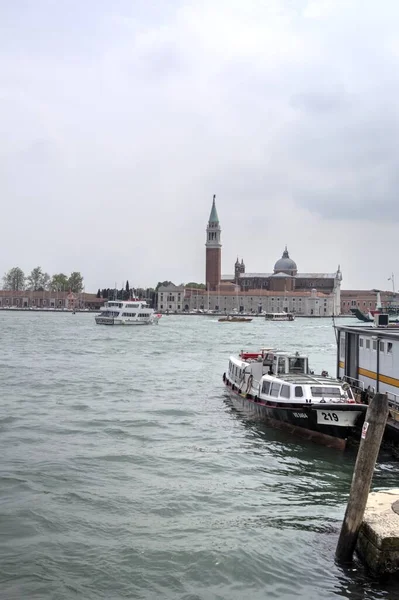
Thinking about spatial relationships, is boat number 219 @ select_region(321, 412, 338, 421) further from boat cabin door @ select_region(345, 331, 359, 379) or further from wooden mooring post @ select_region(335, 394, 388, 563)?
wooden mooring post @ select_region(335, 394, 388, 563)

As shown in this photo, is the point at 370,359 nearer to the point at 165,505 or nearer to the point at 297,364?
the point at 297,364

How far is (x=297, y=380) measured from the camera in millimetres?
19625

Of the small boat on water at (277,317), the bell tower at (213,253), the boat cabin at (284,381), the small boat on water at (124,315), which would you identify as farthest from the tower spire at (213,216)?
the boat cabin at (284,381)

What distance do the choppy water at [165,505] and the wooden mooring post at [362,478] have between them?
339 mm

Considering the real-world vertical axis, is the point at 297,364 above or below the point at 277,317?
above

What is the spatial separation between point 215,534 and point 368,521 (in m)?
2.79

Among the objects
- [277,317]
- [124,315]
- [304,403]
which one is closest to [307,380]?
[304,403]

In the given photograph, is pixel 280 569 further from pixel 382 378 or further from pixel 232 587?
pixel 382 378

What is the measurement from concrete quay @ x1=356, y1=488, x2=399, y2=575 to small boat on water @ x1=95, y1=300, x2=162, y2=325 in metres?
91.5

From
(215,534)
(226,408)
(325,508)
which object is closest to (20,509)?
(215,534)

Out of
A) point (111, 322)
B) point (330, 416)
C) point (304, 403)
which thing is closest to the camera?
point (330, 416)

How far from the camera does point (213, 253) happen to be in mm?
194750

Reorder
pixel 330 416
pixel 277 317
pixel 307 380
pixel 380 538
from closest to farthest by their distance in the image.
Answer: pixel 380 538, pixel 330 416, pixel 307 380, pixel 277 317

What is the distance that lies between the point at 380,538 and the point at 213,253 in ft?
612
